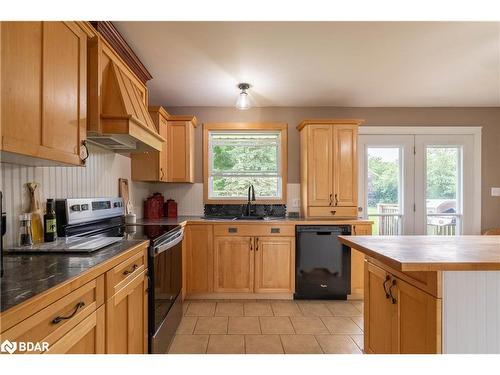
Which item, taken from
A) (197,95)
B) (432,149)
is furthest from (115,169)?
(432,149)

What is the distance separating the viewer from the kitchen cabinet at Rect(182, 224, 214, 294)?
3.22m

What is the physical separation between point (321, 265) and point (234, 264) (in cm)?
99

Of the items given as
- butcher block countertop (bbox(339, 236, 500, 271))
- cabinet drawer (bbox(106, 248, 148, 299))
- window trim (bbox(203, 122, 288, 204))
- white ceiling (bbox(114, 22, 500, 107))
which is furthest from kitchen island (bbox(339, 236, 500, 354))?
window trim (bbox(203, 122, 288, 204))

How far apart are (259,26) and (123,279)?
1869 mm

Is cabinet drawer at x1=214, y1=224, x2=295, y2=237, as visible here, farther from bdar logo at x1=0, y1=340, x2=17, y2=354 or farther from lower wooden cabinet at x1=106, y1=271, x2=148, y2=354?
bdar logo at x1=0, y1=340, x2=17, y2=354

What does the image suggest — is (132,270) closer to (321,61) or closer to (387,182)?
(321,61)

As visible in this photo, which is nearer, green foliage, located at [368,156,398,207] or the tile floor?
the tile floor

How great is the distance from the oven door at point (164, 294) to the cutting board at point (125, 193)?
0.77 metres

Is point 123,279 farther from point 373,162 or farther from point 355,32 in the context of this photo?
point 373,162

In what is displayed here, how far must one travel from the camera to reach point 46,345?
903 millimetres

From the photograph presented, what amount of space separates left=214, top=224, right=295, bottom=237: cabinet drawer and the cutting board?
0.95 m

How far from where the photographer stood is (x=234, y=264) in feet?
10.7
